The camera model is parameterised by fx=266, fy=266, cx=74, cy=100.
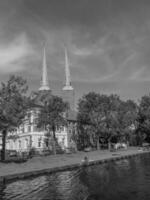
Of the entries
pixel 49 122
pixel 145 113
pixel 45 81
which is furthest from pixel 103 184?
pixel 45 81

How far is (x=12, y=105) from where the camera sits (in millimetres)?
36750

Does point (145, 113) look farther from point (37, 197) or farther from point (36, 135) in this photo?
point (37, 197)

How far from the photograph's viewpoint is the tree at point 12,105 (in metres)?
36.2

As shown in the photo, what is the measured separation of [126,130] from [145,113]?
77.8 feet

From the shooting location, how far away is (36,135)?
79.7 m

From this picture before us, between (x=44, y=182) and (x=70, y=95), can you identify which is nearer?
(x=44, y=182)

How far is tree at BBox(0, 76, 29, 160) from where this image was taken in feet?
119

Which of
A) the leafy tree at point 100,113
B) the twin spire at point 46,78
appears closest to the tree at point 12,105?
the leafy tree at point 100,113

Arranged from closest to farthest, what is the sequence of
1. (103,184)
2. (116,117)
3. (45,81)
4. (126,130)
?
(103,184)
(116,117)
(126,130)
(45,81)

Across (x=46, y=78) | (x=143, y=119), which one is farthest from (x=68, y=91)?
(x=143, y=119)

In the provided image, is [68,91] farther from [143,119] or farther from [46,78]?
[143,119]

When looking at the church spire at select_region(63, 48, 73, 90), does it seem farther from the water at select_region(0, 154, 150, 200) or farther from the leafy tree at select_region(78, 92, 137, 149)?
the water at select_region(0, 154, 150, 200)

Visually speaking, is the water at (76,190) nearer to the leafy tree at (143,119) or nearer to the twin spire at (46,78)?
the leafy tree at (143,119)

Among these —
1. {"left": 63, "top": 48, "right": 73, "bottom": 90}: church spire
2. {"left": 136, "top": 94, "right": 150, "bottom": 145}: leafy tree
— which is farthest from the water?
{"left": 63, "top": 48, "right": 73, "bottom": 90}: church spire
